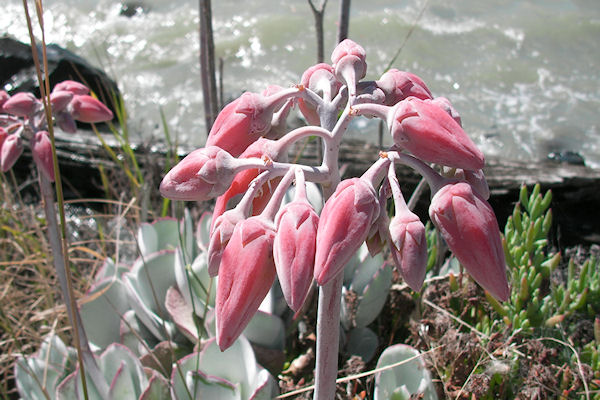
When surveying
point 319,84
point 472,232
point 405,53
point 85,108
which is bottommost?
point 405,53

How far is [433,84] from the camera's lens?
22.5 ft

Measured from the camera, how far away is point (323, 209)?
92 cm

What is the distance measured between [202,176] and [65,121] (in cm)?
94

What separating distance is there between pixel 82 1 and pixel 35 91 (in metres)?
5.09

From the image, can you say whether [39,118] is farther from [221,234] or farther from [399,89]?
[399,89]

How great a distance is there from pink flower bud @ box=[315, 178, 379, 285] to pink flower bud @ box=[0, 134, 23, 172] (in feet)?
3.45

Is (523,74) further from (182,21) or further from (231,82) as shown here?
(182,21)

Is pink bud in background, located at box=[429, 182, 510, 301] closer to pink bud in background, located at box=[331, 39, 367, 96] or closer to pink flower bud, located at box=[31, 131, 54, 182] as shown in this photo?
pink bud in background, located at box=[331, 39, 367, 96]

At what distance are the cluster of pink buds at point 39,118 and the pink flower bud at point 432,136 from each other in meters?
1.00

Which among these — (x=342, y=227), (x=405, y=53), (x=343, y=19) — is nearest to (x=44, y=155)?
(x=342, y=227)

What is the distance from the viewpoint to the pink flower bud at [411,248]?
0.91 metres

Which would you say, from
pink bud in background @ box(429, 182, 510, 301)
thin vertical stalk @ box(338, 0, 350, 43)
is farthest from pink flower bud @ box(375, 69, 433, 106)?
thin vertical stalk @ box(338, 0, 350, 43)

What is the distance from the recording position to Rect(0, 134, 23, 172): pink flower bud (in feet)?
5.08

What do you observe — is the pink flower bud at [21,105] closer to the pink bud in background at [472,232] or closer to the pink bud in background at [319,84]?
the pink bud in background at [319,84]
